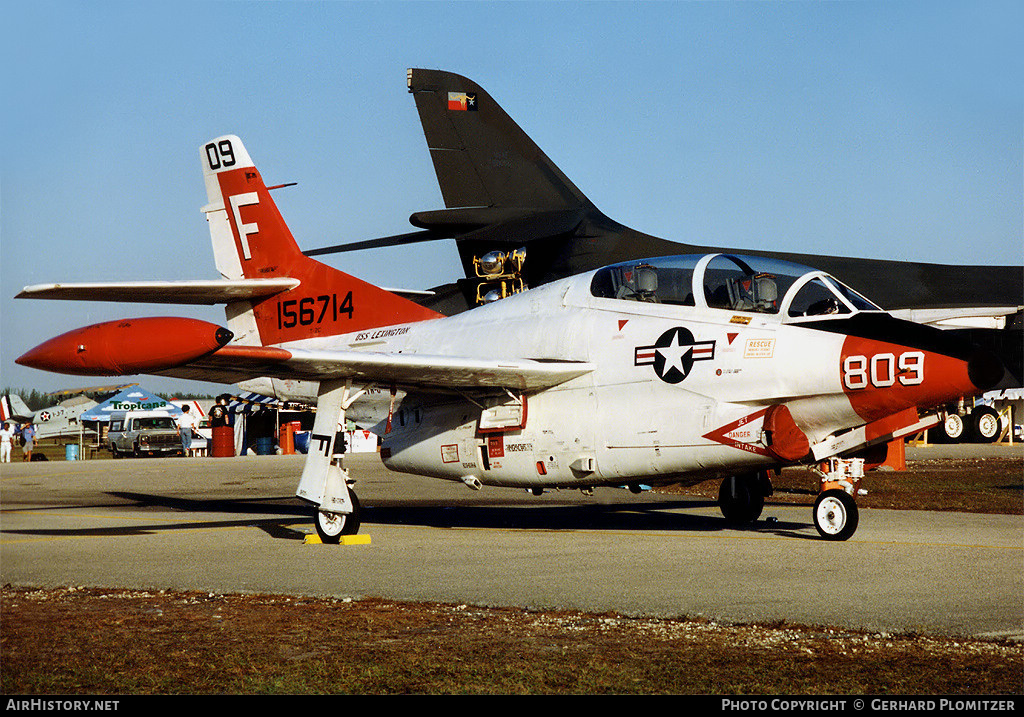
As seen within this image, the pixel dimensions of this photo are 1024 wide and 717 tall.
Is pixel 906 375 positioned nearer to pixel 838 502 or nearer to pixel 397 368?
pixel 838 502

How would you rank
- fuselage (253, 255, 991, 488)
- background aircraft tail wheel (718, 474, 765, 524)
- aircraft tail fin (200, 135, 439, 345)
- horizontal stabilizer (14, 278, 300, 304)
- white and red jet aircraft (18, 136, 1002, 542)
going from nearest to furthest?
white and red jet aircraft (18, 136, 1002, 542)
fuselage (253, 255, 991, 488)
horizontal stabilizer (14, 278, 300, 304)
background aircraft tail wheel (718, 474, 765, 524)
aircraft tail fin (200, 135, 439, 345)

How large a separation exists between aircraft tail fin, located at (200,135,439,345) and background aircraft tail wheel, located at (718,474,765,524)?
4.69m

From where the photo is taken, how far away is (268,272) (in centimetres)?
1535

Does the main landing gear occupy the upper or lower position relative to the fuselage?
lower

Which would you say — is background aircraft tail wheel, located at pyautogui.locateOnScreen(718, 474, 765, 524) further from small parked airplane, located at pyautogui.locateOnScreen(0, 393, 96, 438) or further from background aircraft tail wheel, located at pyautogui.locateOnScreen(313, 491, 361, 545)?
small parked airplane, located at pyautogui.locateOnScreen(0, 393, 96, 438)

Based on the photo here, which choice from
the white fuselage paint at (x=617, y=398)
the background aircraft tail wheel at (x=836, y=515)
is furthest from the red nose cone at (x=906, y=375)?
the background aircraft tail wheel at (x=836, y=515)

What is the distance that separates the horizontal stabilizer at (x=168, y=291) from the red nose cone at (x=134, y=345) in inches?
90.1

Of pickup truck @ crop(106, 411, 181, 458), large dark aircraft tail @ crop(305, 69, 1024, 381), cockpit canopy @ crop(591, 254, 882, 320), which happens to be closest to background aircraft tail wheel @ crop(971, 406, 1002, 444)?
large dark aircraft tail @ crop(305, 69, 1024, 381)

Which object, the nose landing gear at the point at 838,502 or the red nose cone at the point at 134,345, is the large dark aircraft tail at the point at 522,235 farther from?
the red nose cone at the point at 134,345

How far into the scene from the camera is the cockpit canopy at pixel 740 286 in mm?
10578

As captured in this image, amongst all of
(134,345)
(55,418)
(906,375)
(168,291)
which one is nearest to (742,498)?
(906,375)

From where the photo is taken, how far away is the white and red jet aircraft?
9.91m

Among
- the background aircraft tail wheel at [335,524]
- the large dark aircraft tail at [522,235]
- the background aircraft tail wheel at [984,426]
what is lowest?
the background aircraft tail wheel at [335,524]
